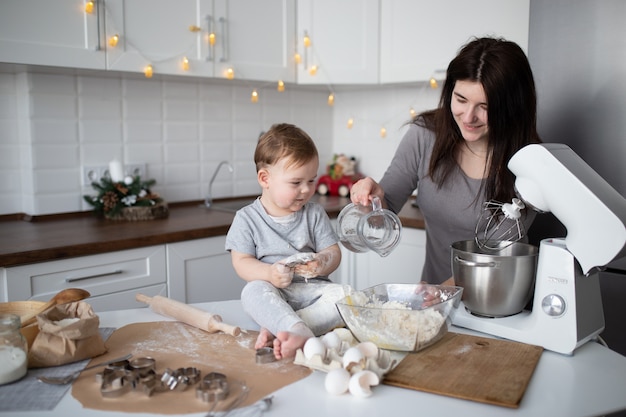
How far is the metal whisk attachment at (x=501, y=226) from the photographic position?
122cm

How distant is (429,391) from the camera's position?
0.95 meters

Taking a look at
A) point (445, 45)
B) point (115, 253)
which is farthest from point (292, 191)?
point (445, 45)

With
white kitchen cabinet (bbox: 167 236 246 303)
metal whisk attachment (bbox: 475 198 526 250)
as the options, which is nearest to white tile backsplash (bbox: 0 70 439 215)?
white kitchen cabinet (bbox: 167 236 246 303)

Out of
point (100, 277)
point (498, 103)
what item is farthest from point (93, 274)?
point (498, 103)

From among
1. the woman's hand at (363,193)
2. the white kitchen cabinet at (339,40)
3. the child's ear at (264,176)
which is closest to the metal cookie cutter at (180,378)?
the child's ear at (264,176)

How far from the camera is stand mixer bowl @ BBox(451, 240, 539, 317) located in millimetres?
1201

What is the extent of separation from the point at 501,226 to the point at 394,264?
1006mm

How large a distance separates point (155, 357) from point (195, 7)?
1803 mm

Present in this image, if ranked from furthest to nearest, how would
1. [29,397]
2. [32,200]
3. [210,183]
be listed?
[210,183], [32,200], [29,397]

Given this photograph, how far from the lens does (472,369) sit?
1.03 m

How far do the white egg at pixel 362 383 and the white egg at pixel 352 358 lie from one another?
1.2 inches

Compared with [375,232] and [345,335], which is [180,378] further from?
[375,232]

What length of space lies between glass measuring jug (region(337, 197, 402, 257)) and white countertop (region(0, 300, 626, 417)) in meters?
0.39

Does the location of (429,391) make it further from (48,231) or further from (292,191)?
(48,231)
